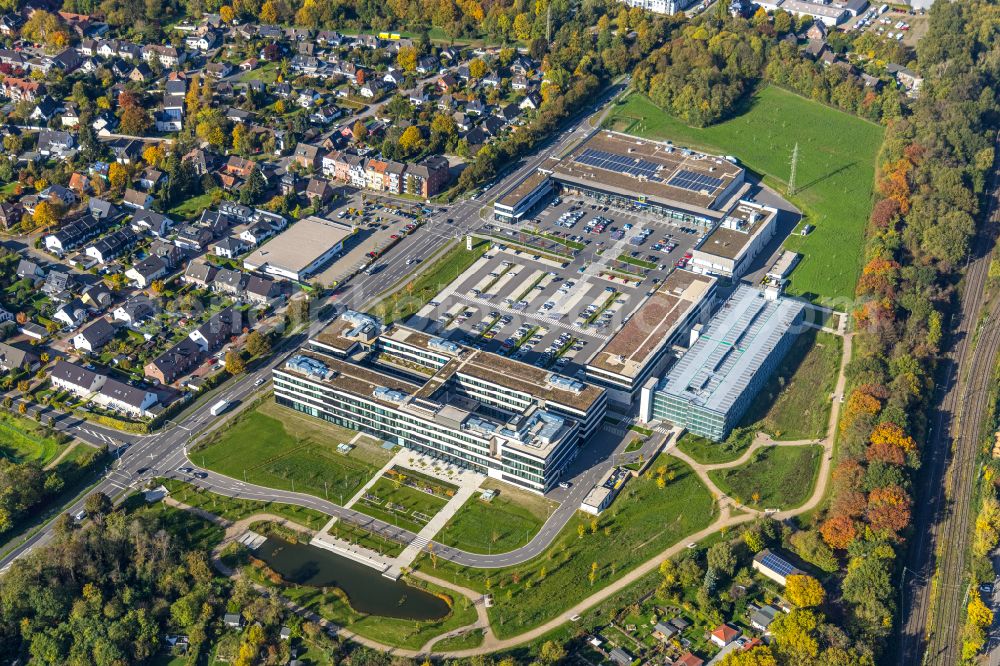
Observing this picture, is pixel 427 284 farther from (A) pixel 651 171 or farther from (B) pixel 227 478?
(A) pixel 651 171

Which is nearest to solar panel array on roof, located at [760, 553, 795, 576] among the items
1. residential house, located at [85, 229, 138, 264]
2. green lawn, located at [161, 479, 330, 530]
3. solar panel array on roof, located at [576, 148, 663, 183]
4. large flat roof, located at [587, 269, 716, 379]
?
large flat roof, located at [587, 269, 716, 379]

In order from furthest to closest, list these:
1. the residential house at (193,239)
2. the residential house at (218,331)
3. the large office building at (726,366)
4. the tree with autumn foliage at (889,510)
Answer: the residential house at (193,239) < the residential house at (218,331) < the large office building at (726,366) < the tree with autumn foliage at (889,510)

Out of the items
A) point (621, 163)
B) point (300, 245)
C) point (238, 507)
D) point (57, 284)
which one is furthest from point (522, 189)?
point (238, 507)

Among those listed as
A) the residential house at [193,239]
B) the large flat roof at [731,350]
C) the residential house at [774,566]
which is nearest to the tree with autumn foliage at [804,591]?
the residential house at [774,566]

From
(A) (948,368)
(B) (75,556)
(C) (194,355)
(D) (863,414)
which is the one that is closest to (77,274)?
(C) (194,355)

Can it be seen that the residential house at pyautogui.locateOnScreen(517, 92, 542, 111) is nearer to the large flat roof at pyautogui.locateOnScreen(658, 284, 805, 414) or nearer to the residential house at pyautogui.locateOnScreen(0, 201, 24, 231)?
the large flat roof at pyautogui.locateOnScreen(658, 284, 805, 414)

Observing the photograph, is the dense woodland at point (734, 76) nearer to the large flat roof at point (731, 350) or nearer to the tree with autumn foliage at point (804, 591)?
the large flat roof at point (731, 350)
